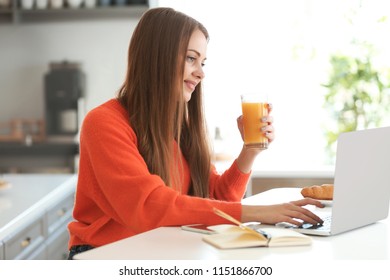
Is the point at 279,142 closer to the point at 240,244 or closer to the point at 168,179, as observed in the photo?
the point at 168,179

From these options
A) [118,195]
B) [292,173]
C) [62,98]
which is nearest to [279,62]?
[292,173]

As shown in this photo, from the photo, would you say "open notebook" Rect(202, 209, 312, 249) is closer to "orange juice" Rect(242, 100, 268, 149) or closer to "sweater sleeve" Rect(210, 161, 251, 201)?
"orange juice" Rect(242, 100, 268, 149)

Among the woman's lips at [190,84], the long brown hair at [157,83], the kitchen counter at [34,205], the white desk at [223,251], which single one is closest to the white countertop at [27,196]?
the kitchen counter at [34,205]

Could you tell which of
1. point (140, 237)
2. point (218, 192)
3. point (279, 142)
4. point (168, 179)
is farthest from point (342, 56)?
point (140, 237)

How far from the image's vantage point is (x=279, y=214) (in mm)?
1618

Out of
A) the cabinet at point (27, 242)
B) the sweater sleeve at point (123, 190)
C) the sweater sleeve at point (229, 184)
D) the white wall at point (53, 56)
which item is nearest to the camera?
the sweater sleeve at point (123, 190)

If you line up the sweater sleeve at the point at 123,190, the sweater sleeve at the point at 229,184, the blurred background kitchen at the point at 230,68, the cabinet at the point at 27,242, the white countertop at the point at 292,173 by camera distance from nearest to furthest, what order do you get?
the sweater sleeve at the point at 123,190 → the sweater sleeve at the point at 229,184 → the cabinet at the point at 27,242 → the white countertop at the point at 292,173 → the blurred background kitchen at the point at 230,68

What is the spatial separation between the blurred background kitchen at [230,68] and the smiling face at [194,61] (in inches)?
88.5

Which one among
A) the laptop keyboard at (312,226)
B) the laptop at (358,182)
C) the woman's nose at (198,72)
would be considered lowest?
the laptop keyboard at (312,226)

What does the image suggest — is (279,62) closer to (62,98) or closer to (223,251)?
(62,98)

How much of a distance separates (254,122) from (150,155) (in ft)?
0.95

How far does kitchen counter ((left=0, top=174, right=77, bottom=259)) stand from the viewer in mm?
2393

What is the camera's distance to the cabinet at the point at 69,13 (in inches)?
171

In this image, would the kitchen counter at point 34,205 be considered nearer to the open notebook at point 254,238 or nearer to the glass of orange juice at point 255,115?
the glass of orange juice at point 255,115
